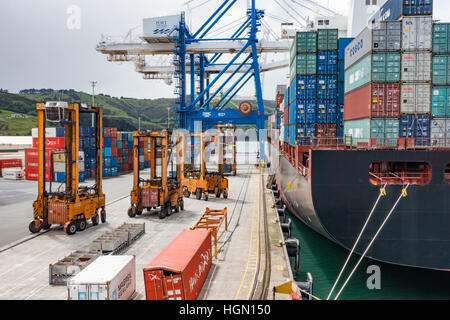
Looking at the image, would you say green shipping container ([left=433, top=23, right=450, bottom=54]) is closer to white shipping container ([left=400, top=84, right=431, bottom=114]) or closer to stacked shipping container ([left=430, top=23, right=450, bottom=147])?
stacked shipping container ([left=430, top=23, right=450, bottom=147])

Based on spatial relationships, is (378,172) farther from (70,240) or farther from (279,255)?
(70,240)

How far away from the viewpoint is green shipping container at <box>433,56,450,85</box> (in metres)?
16.5

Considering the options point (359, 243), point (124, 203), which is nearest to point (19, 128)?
point (124, 203)

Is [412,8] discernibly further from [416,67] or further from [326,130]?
[326,130]

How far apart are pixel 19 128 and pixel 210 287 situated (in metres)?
118

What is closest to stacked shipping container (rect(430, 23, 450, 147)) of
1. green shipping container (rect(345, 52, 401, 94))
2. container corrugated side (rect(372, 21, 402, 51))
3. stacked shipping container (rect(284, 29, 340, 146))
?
container corrugated side (rect(372, 21, 402, 51))

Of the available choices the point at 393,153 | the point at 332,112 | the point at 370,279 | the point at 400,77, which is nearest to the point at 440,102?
the point at 400,77

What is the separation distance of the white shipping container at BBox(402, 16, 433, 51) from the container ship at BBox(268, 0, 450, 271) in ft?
0.14

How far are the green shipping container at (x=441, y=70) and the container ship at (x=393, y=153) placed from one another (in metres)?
0.04

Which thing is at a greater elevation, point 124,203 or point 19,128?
point 19,128

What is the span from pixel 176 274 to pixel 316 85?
18.6 meters

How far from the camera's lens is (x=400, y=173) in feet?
50.3

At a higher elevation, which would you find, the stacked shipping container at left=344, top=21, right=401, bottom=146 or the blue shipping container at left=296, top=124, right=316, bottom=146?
the stacked shipping container at left=344, top=21, right=401, bottom=146
